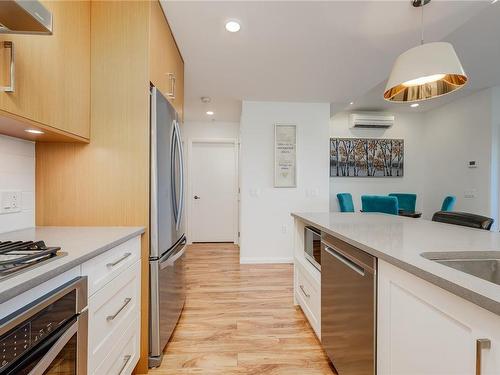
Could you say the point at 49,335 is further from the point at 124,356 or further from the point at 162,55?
the point at 162,55

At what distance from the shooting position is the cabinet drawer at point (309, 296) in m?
1.81

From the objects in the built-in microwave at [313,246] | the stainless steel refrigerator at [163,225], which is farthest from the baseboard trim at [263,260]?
the stainless steel refrigerator at [163,225]

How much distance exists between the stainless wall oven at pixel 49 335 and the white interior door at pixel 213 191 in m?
4.10

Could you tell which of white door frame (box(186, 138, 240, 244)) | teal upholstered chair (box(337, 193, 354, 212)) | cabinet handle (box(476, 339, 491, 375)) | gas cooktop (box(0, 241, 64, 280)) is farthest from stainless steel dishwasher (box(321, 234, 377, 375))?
white door frame (box(186, 138, 240, 244))

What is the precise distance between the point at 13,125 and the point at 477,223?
261cm

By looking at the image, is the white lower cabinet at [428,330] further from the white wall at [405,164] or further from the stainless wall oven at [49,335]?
the white wall at [405,164]

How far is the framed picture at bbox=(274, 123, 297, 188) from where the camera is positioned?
3902 millimetres

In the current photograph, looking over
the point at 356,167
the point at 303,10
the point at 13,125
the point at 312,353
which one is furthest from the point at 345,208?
the point at 13,125

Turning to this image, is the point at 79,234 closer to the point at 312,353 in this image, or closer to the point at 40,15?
the point at 40,15

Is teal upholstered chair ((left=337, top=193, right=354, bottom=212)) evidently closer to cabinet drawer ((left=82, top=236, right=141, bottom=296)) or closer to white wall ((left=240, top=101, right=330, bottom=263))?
white wall ((left=240, top=101, right=330, bottom=263))

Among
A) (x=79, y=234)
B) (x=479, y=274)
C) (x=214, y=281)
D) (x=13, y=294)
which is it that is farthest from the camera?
(x=214, y=281)

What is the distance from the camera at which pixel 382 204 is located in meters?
3.74

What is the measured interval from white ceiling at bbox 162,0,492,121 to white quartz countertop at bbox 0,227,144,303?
5.13 ft

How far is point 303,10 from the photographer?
1847 millimetres
